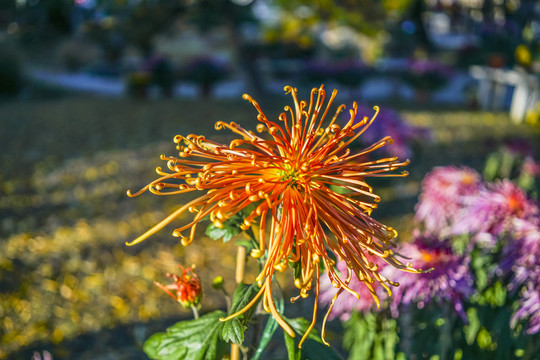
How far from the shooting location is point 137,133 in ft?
22.8

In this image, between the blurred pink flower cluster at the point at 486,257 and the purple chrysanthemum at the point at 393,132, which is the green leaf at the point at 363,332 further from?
the purple chrysanthemum at the point at 393,132

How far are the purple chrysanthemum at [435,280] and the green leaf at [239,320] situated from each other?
0.53 metres

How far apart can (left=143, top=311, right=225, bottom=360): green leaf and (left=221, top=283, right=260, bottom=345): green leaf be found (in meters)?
0.08

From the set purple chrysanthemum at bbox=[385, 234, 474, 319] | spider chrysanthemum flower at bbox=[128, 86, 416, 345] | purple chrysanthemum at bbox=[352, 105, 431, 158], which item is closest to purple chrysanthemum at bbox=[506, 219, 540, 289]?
purple chrysanthemum at bbox=[385, 234, 474, 319]

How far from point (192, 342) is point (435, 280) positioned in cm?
71

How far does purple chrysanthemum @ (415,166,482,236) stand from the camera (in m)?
1.88

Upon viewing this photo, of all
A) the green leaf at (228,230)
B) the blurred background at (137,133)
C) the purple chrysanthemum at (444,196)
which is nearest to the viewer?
the green leaf at (228,230)

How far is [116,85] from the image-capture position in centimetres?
1374

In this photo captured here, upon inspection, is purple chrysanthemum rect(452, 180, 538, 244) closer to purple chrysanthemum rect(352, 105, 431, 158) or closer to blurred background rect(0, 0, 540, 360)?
blurred background rect(0, 0, 540, 360)

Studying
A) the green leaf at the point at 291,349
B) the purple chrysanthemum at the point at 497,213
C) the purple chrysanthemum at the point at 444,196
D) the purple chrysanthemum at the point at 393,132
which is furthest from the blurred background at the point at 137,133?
the purple chrysanthemum at the point at 444,196

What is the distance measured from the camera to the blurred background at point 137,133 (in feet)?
9.42

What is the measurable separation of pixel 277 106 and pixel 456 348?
784 centimetres

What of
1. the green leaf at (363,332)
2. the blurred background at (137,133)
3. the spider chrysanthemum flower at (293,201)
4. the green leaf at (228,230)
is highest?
the spider chrysanthemum flower at (293,201)

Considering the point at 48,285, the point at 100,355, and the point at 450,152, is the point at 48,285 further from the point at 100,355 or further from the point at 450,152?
the point at 450,152
